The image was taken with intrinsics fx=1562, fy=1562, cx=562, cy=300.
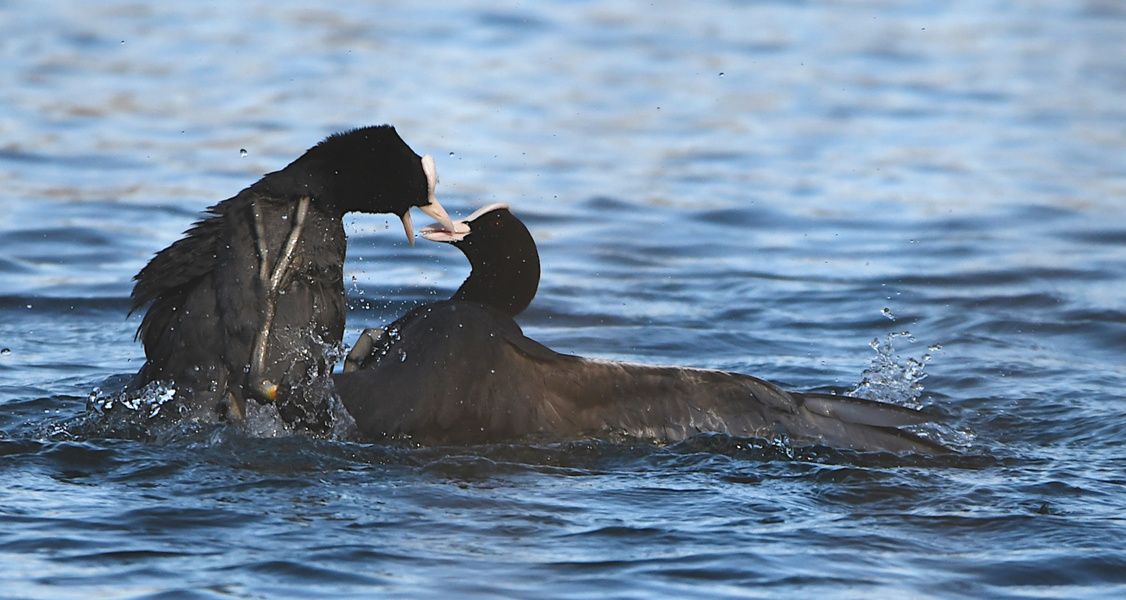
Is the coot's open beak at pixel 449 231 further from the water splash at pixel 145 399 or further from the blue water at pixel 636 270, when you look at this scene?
the water splash at pixel 145 399

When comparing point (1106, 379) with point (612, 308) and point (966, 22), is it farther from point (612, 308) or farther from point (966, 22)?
point (966, 22)

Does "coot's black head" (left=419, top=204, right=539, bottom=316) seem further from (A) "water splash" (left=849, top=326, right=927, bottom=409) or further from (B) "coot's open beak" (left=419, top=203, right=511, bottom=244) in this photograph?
(A) "water splash" (left=849, top=326, right=927, bottom=409)

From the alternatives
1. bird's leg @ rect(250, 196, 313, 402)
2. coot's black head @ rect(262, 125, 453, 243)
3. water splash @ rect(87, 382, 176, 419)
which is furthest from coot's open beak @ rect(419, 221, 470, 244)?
water splash @ rect(87, 382, 176, 419)

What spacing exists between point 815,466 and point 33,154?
695 centimetres

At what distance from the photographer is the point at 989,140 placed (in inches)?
444

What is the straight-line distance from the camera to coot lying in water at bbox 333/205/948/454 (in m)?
4.96

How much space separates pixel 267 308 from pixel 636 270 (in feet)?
12.0

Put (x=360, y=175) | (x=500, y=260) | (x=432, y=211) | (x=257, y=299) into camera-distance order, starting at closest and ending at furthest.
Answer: (x=257, y=299)
(x=360, y=175)
(x=432, y=211)
(x=500, y=260)

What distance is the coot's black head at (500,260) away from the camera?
571 cm

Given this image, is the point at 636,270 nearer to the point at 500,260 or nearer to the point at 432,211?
the point at 500,260

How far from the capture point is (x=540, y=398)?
507 cm

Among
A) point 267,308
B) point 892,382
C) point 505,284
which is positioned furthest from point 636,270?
point 267,308

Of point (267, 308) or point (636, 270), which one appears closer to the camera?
point (267, 308)

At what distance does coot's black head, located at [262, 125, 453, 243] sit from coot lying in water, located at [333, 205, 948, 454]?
42 cm
